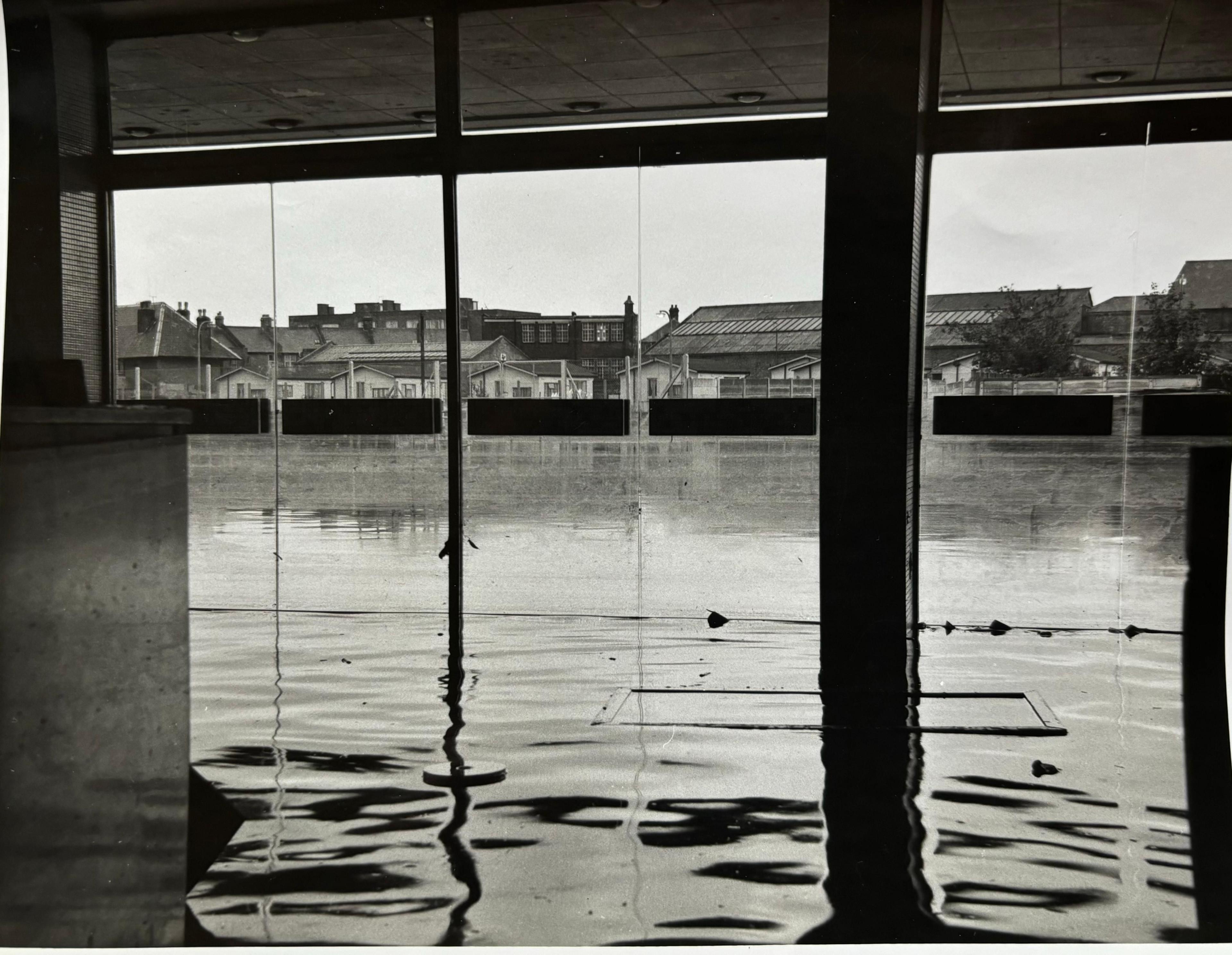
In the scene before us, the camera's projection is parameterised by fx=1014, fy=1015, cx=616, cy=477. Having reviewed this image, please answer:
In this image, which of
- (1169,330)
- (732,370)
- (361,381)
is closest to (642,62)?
(732,370)

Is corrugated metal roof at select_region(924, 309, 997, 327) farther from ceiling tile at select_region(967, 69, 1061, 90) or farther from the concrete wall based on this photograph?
the concrete wall

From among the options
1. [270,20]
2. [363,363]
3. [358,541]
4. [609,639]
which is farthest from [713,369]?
[270,20]

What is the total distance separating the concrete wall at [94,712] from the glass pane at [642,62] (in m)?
2.95

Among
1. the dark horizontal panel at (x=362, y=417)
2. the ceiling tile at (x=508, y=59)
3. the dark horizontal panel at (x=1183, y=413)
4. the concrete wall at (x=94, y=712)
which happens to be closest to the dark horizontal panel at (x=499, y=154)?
the ceiling tile at (x=508, y=59)

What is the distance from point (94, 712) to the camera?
2646mm

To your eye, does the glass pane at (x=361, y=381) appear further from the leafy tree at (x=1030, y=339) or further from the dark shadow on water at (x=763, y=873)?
the dark shadow on water at (x=763, y=873)

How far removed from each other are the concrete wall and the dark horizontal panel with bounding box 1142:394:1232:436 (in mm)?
4500

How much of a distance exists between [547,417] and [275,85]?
2.17 m

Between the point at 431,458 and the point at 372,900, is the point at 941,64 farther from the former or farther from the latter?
the point at 372,900

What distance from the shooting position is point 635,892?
8.57 ft

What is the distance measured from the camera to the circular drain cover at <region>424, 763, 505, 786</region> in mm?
3332

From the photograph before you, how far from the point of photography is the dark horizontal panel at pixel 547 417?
5.52 metres

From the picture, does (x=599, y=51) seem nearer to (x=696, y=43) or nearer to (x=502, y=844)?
(x=696, y=43)

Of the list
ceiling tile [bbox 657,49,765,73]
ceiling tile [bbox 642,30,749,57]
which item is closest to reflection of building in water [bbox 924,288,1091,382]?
ceiling tile [bbox 657,49,765,73]
